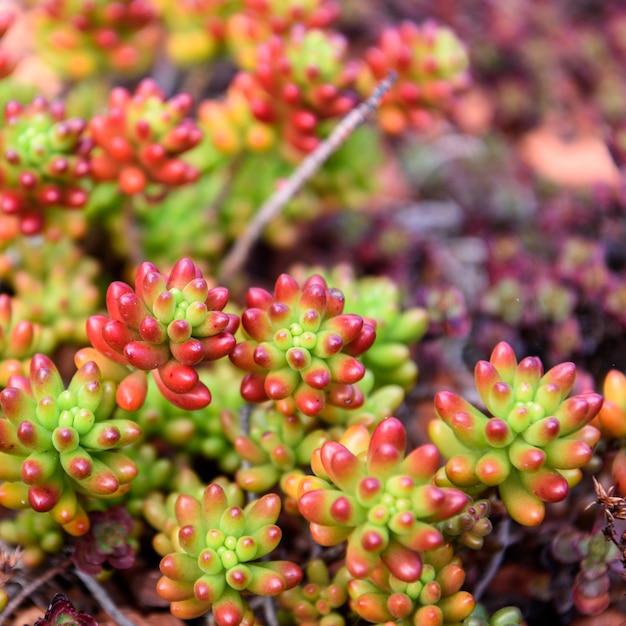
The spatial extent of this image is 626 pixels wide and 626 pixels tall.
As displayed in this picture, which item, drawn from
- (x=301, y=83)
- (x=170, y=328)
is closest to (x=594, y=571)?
(x=170, y=328)

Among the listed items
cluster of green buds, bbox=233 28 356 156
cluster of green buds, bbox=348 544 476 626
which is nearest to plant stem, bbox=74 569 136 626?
cluster of green buds, bbox=348 544 476 626

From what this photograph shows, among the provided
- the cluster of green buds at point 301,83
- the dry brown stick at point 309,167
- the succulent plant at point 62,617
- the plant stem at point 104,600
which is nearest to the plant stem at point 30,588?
the plant stem at point 104,600

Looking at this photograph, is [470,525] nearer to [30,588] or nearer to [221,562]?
[221,562]

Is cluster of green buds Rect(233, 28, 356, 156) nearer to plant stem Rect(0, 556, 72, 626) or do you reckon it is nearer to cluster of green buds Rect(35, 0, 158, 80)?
cluster of green buds Rect(35, 0, 158, 80)

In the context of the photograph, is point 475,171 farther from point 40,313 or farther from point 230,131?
point 40,313

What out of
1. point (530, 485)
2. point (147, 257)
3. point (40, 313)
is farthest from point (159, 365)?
point (147, 257)

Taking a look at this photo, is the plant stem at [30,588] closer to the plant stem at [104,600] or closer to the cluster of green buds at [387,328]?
the plant stem at [104,600]
